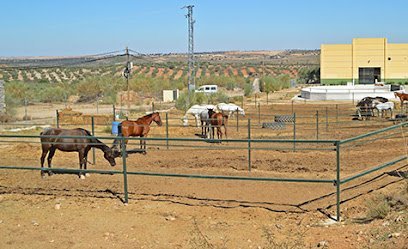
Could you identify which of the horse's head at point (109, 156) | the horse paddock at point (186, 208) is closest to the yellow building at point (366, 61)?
the horse paddock at point (186, 208)

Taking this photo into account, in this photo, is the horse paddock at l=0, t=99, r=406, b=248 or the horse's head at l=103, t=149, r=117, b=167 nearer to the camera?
the horse paddock at l=0, t=99, r=406, b=248

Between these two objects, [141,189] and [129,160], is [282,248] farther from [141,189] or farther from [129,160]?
[129,160]

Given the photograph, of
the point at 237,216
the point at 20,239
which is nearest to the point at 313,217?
the point at 237,216

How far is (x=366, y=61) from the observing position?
6191 centimetres

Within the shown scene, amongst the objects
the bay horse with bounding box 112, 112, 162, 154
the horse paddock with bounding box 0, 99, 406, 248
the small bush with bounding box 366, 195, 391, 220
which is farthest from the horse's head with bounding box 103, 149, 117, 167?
the small bush with bounding box 366, 195, 391, 220

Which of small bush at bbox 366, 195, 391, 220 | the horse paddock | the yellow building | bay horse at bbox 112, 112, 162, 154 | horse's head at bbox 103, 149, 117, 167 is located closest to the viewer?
the horse paddock

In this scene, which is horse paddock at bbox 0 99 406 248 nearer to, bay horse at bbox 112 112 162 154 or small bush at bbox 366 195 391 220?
small bush at bbox 366 195 391 220

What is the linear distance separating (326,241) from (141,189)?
4.30m

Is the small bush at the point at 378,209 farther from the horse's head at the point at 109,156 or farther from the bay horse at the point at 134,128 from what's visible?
the bay horse at the point at 134,128

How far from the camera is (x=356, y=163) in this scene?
1350cm

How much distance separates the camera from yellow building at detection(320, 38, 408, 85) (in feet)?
202

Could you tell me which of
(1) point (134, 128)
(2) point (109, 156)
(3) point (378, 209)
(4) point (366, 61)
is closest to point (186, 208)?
(3) point (378, 209)

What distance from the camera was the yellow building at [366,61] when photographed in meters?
61.6

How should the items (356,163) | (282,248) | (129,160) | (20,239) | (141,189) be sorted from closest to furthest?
(282,248)
(20,239)
(141,189)
(356,163)
(129,160)
